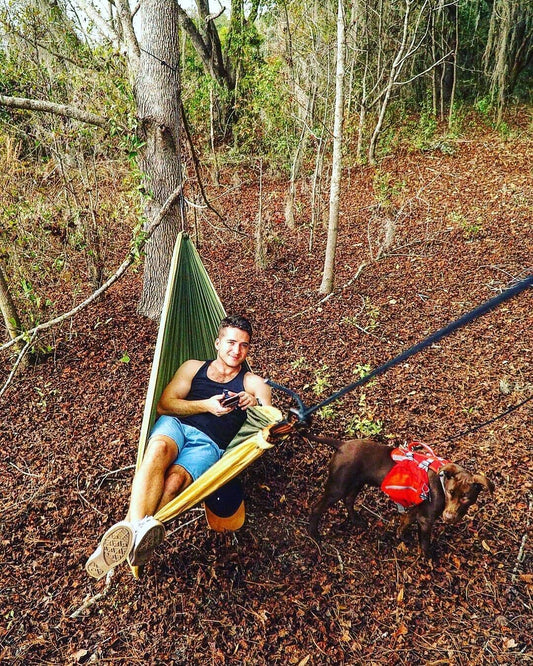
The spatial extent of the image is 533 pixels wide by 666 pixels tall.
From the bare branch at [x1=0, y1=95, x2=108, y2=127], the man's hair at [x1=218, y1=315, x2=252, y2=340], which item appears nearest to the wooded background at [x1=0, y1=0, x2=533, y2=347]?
the bare branch at [x1=0, y1=95, x2=108, y2=127]

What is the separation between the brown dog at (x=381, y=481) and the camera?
155cm

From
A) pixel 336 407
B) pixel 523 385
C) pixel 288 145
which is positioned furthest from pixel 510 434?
pixel 288 145

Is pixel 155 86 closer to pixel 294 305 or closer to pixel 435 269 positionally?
pixel 294 305

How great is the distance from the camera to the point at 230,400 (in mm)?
1725

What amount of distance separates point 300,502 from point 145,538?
83cm

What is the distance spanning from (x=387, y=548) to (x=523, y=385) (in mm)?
1337

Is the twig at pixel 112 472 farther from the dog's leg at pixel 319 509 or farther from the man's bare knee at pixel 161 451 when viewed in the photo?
the dog's leg at pixel 319 509

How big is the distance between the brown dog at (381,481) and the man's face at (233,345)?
1.54ft

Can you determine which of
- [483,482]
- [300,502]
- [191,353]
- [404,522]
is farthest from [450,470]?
[191,353]

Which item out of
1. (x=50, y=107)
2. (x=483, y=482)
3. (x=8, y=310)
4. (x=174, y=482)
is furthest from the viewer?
(x=8, y=310)

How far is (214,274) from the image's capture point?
415cm

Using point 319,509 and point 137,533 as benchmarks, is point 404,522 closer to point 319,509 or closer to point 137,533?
point 319,509

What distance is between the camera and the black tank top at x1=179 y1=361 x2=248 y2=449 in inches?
73.8

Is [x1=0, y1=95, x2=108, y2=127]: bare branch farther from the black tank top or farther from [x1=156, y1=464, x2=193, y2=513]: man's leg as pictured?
[x1=156, y1=464, x2=193, y2=513]: man's leg
